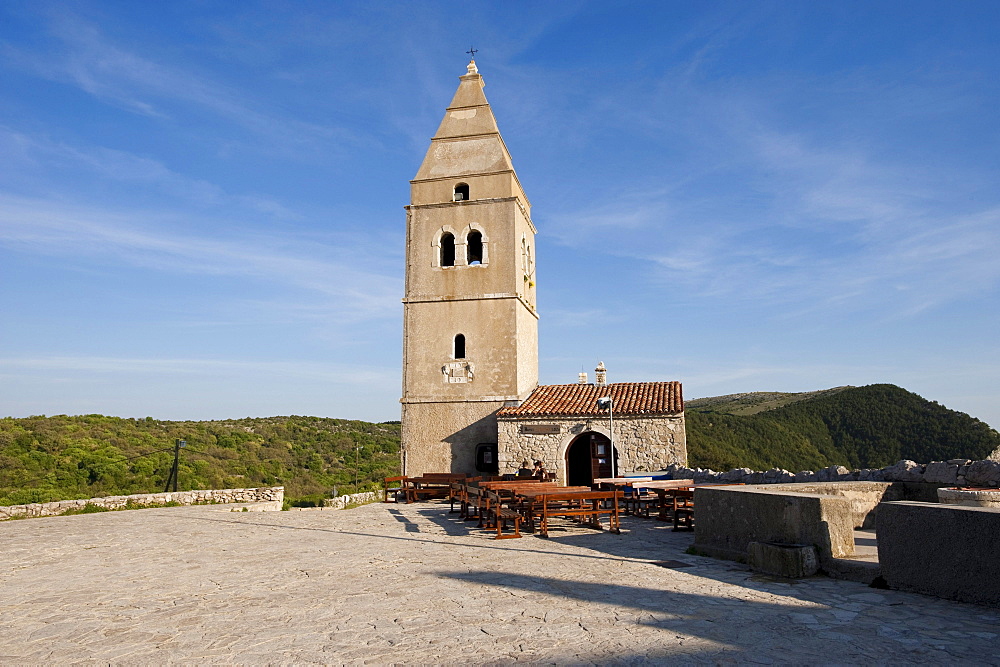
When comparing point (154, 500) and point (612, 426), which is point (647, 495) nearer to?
point (612, 426)

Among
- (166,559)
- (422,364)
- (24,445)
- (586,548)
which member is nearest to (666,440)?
(422,364)

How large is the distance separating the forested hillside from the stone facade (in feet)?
31.8

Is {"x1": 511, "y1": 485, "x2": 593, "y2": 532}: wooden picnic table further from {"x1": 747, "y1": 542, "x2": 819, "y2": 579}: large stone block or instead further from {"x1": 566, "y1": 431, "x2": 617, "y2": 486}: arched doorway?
{"x1": 566, "y1": 431, "x2": 617, "y2": 486}: arched doorway

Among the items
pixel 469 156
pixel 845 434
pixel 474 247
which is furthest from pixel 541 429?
pixel 845 434

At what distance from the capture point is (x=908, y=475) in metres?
10.3

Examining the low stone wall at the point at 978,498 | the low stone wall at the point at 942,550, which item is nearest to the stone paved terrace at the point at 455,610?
the low stone wall at the point at 942,550

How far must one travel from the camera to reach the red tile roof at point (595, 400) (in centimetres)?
1919

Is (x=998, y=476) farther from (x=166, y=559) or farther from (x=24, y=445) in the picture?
(x=24, y=445)

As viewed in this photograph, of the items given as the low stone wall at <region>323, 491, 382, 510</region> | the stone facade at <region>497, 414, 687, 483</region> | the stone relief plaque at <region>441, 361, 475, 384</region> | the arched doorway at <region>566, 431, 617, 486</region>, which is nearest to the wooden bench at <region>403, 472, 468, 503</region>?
the low stone wall at <region>323, 491, 382, 510</region>

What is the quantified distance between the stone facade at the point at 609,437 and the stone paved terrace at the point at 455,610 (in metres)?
7.99

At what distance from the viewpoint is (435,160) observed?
22.5 meters

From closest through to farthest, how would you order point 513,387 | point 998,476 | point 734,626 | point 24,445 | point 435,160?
point 734,626
point 998,476
point 513,387
point 435,160
point 24,445

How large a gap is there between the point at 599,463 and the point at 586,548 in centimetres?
977

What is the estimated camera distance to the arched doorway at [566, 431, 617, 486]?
19.5 m
